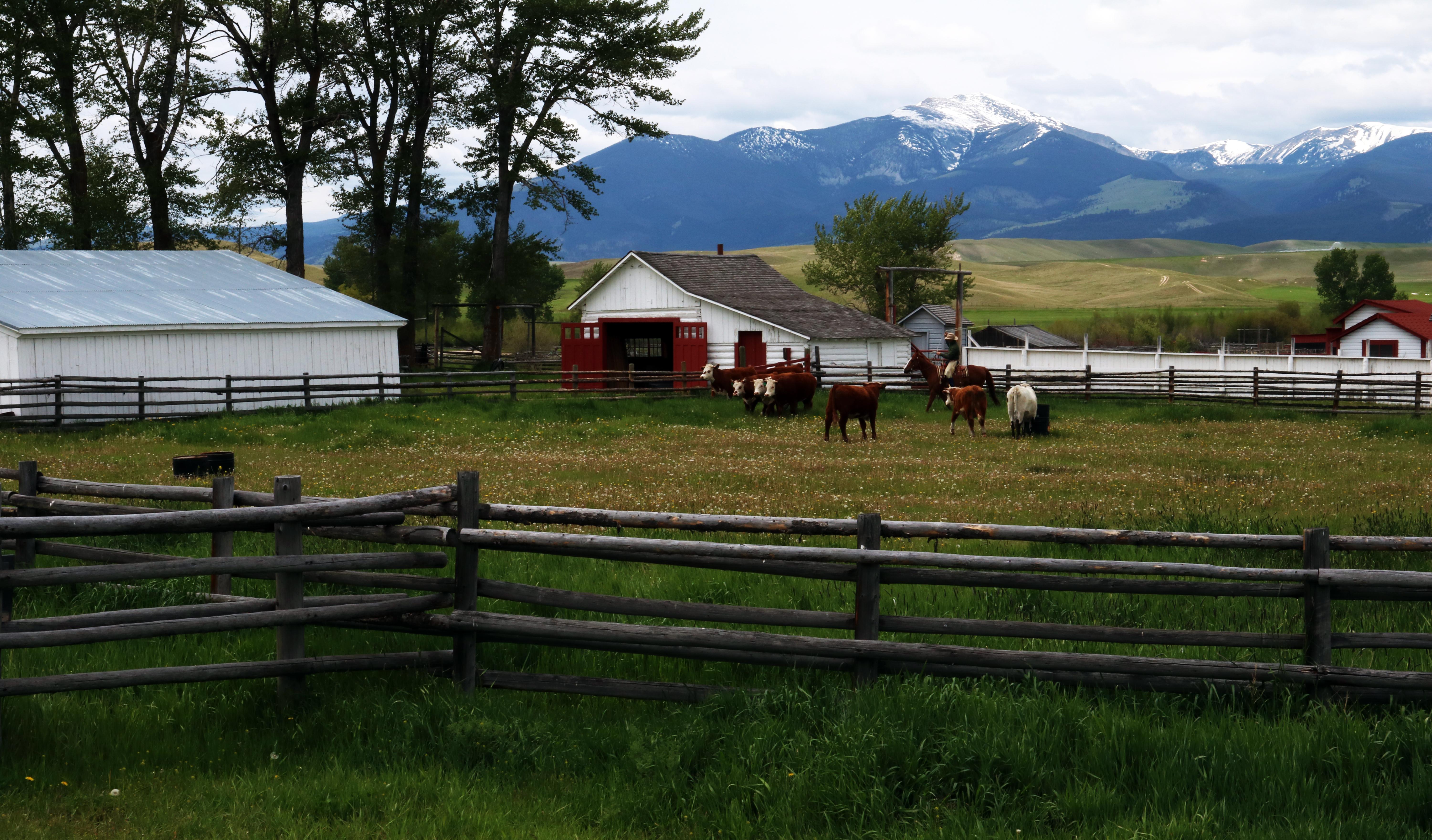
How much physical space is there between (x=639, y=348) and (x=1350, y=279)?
78.4 metres

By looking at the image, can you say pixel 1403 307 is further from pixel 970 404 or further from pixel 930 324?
pixel 970 404

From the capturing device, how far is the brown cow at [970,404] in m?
26.8

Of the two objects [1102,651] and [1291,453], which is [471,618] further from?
[1291,453]

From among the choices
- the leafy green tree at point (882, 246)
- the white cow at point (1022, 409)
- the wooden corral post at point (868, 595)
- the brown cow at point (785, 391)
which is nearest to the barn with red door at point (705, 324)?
the brown cow at point (785, 391)

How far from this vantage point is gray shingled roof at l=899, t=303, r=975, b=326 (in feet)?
259

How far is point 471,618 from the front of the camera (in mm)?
7230

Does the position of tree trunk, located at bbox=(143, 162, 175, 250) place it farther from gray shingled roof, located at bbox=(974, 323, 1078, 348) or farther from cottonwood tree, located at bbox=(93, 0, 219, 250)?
gray shingled roof, located at bbox=(974, 323, 1078, 348)

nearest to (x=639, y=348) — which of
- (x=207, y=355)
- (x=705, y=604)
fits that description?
(x=207, y=355)

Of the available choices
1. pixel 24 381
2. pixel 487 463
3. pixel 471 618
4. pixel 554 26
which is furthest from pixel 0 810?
pixel 554 26

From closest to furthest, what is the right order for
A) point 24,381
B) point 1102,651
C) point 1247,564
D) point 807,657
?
1. point 807,657
2. point 1102,651
3. point 1247,564
4. point 24,381

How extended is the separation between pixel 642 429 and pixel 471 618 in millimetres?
21123

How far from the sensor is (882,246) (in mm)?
84875

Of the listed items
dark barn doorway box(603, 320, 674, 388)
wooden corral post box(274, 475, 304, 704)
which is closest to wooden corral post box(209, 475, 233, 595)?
wooden corral post box(274, 475, 304, 704)

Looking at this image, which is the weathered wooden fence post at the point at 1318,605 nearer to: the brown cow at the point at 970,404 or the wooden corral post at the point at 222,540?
the wooden corral post at the point at 222,540
